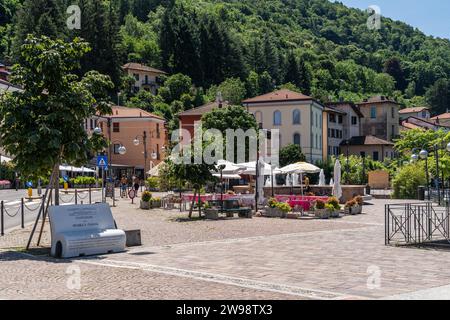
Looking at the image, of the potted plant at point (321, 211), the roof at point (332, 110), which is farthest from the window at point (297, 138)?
the potted plant at point (321, 211)

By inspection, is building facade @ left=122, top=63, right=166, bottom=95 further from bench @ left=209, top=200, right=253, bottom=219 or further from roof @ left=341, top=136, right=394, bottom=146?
bench @ left=209, top=200, right=253, bottom=219

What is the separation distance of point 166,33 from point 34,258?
391 feet

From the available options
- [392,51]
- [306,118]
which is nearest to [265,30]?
[392,51]

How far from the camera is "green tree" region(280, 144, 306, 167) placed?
70.4 metres

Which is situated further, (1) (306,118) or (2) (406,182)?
(1) (306,118)

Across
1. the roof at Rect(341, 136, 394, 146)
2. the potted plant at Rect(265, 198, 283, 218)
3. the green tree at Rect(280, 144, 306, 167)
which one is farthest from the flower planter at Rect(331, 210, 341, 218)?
the roof at Rect(341, 136, 394, 146)

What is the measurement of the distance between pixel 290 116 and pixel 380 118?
2724 centimetres

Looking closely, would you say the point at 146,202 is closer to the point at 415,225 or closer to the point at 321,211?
the point at 321,211

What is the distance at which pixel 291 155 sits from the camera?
232ft

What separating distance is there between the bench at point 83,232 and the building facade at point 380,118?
84665 mm
